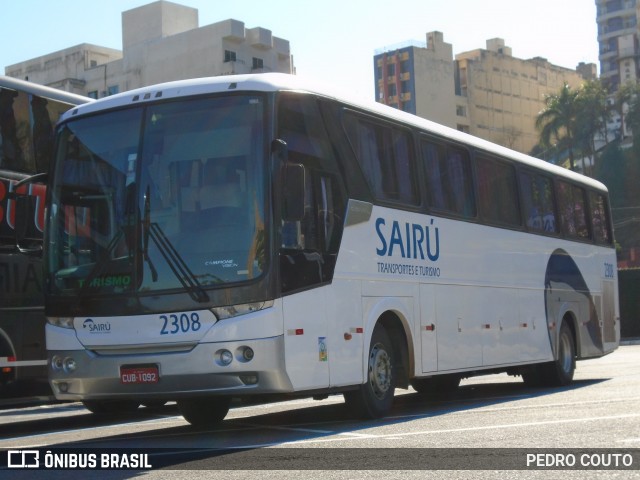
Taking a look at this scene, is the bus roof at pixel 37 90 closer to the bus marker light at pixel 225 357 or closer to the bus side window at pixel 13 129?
the bus side window at pixel 13 129

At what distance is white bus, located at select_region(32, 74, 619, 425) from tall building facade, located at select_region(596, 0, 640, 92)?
124 meters

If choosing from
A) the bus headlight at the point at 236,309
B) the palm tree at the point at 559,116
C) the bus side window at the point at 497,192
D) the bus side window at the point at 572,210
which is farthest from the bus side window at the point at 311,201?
the palm tree at the point at 559,116

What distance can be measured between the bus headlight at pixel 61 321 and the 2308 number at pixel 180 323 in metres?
1.12

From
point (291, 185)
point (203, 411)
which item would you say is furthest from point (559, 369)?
point (291, 185)

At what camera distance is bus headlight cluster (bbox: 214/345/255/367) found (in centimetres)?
1021

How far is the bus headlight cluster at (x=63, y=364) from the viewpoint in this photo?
1090 cm

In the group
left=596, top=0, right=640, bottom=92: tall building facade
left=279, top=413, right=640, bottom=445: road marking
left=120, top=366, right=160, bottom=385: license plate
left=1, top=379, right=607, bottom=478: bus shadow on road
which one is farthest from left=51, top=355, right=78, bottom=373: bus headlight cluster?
left=596, top=0, right=640, bottom=92: tall building facade

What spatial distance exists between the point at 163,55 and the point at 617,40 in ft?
239

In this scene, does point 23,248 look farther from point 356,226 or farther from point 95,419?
point 356,226

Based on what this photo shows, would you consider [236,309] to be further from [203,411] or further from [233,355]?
[203,411]

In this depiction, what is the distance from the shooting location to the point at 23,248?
13852 millimetres

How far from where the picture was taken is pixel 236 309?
10.3m

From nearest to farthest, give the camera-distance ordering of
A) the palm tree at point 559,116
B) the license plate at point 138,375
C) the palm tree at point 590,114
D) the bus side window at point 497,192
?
the license plate at point 138,375 → the bus side window at point 497,192 → the palm tree at point 559,116 → the palm tree at point 590,114

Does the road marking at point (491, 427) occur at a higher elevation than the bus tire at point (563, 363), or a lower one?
lower
